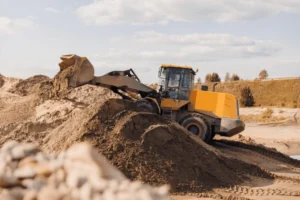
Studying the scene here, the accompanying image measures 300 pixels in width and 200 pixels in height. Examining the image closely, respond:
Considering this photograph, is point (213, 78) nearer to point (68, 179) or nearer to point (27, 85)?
point (27, 85)

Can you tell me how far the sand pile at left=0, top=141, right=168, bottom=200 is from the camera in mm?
1789

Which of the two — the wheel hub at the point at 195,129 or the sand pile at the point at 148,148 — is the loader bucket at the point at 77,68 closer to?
the sand pile at the point at 148,148

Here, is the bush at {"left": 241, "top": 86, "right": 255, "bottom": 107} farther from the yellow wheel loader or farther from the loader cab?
the loader cab

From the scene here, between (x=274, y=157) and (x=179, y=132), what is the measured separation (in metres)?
6.65

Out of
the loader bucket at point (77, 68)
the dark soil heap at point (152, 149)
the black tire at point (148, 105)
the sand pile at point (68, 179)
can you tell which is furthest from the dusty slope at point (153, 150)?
the sand pile at point (68, 179)

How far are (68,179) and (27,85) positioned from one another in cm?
2090

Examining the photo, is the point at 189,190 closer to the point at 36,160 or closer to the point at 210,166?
the point at 210,166

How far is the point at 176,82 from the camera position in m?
17.3

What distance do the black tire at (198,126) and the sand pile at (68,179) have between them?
47.6 ft

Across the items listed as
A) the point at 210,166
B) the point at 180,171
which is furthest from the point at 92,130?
the point at 210,166

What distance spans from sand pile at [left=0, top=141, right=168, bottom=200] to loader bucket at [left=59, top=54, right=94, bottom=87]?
13674 millimetres

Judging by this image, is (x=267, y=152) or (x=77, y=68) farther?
(x=267, y=152)

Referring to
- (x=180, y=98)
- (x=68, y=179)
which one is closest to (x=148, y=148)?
(x=180, y=98)

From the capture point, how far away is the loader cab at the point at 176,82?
17.3 metres
